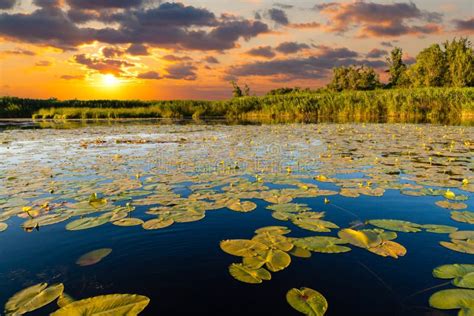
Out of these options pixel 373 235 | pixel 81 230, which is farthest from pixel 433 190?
pixel 81 230

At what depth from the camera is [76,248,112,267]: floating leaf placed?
316 cm

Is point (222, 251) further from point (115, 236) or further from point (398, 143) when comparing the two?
point (398, 143)

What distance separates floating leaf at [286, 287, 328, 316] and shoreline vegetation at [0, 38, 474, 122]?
2881cm

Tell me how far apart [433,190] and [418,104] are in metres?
28.8

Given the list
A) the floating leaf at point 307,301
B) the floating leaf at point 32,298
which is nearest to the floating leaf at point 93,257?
the floating leaf at point 32,298

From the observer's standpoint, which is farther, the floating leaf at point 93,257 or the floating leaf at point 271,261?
the floating leaf at point 93,257

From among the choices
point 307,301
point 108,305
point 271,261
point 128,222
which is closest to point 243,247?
point 271,261

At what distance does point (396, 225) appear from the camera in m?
3.86

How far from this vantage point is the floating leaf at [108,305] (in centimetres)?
225

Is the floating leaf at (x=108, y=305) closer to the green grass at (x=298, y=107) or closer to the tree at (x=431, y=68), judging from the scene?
the green grass at (x=298, y=107)

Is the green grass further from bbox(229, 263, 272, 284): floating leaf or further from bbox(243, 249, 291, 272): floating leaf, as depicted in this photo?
bbox(229, 263, 272, 284): floating leaf

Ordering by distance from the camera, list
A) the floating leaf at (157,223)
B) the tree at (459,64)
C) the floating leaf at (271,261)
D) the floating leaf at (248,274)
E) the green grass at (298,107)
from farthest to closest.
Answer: the tree at (459,64) < the green grass at (298,107) < the floating leaf at (157,223) < the floating leaf at (271,261) < the floating leaf at (248,274)

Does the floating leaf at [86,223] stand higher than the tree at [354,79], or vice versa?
the tree at [354,79]

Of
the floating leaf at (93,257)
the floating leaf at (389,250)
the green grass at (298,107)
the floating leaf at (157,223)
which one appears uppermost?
the green grass at (298,107)
